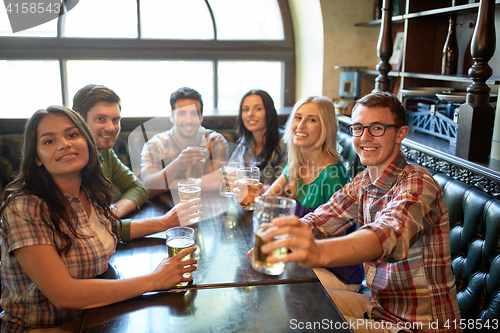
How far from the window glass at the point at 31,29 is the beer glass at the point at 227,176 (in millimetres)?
2800

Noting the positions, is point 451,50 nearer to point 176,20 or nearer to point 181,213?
point 181,213

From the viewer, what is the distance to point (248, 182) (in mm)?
1896

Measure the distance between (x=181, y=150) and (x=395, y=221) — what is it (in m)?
1.90

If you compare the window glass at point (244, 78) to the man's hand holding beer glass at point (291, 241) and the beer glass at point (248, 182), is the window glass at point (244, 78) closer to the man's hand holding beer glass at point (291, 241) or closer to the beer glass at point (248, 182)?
the beer glass at point (248, 182)

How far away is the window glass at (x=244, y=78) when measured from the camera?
4371mm

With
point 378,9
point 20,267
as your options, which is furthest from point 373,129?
point 378,9

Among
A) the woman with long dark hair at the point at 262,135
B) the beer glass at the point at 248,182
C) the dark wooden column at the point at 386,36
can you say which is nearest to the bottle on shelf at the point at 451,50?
the dark wooden column at the point at 386,36

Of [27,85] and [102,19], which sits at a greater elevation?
[102,19]

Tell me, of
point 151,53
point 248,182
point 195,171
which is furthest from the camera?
point 151,53

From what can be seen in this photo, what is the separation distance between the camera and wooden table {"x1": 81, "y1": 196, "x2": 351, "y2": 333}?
109 centimetres

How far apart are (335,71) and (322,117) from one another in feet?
5.63

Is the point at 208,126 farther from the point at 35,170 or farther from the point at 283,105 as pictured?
the point at 35,170

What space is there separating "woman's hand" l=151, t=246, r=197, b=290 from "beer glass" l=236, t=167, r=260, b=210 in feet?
2.11

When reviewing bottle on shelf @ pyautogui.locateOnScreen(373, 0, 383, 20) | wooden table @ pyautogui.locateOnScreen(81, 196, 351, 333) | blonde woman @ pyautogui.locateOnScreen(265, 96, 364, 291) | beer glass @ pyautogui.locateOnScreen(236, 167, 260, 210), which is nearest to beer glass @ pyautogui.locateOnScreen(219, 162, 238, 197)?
beer glass @ pyautogui.locateOnScreen(236, 167, 260, 210)
